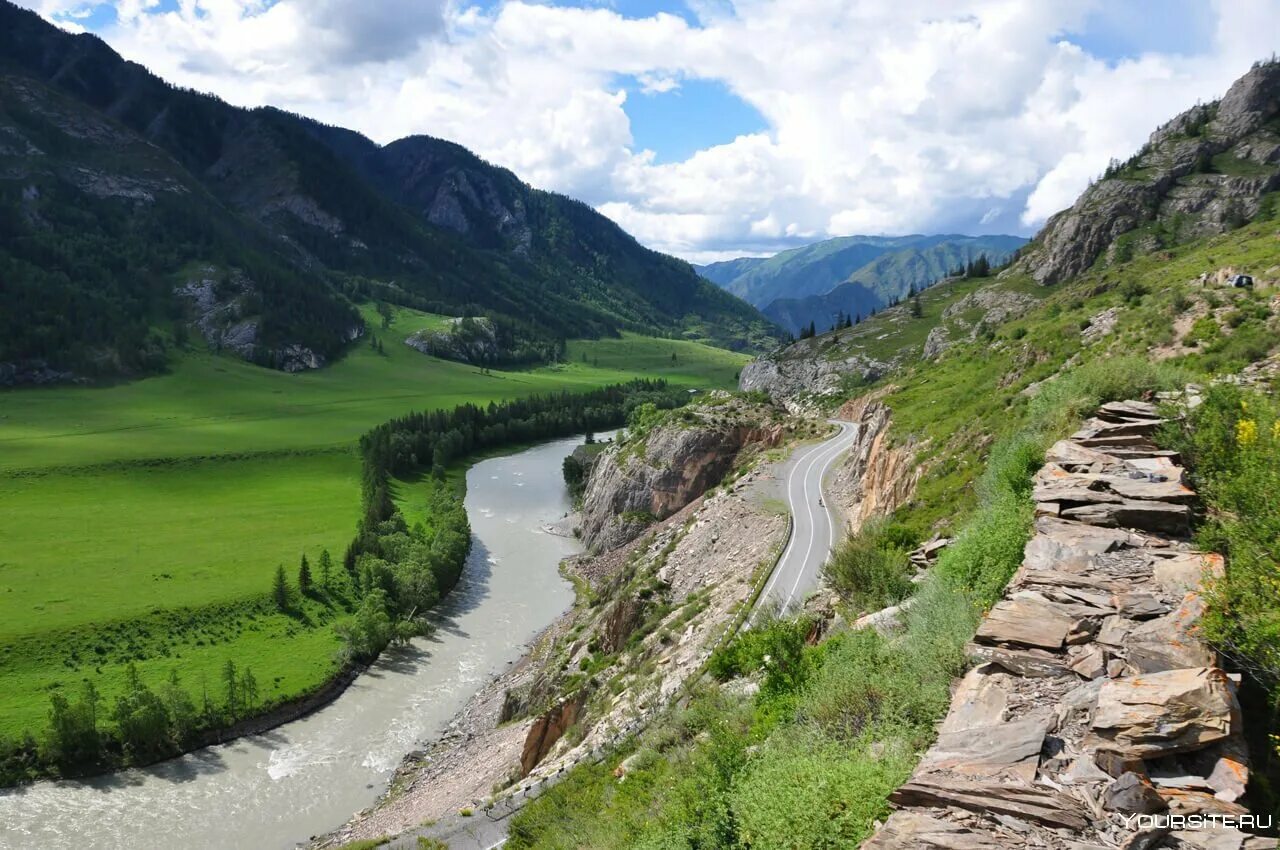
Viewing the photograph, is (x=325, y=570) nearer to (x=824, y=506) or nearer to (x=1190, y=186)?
(x=824, y=506)

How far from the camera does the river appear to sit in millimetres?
38406

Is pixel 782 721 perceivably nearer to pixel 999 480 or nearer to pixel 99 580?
pixel 999 480

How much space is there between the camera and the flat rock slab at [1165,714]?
290 inches

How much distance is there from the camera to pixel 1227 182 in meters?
86.5

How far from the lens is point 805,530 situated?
39375 millimetres

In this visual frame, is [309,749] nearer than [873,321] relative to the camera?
Yes

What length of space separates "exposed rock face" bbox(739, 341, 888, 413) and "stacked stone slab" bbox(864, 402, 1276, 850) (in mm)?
84502

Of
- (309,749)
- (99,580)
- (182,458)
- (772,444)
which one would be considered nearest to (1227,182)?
(772,444)

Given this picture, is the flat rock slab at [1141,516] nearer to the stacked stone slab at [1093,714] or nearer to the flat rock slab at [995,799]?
the stacked stone slab at [1093,714]

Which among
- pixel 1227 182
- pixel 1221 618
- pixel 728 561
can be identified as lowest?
pixel 728 561

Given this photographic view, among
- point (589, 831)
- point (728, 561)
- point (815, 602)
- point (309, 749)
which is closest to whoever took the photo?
point (589, 831)

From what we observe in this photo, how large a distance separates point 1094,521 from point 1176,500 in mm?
1408

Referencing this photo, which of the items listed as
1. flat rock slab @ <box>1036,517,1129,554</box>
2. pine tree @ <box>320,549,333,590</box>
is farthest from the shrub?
pine tree @ <box>320,549,333,590</box>

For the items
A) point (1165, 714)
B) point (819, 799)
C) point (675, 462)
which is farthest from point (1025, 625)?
point (675, 462)
